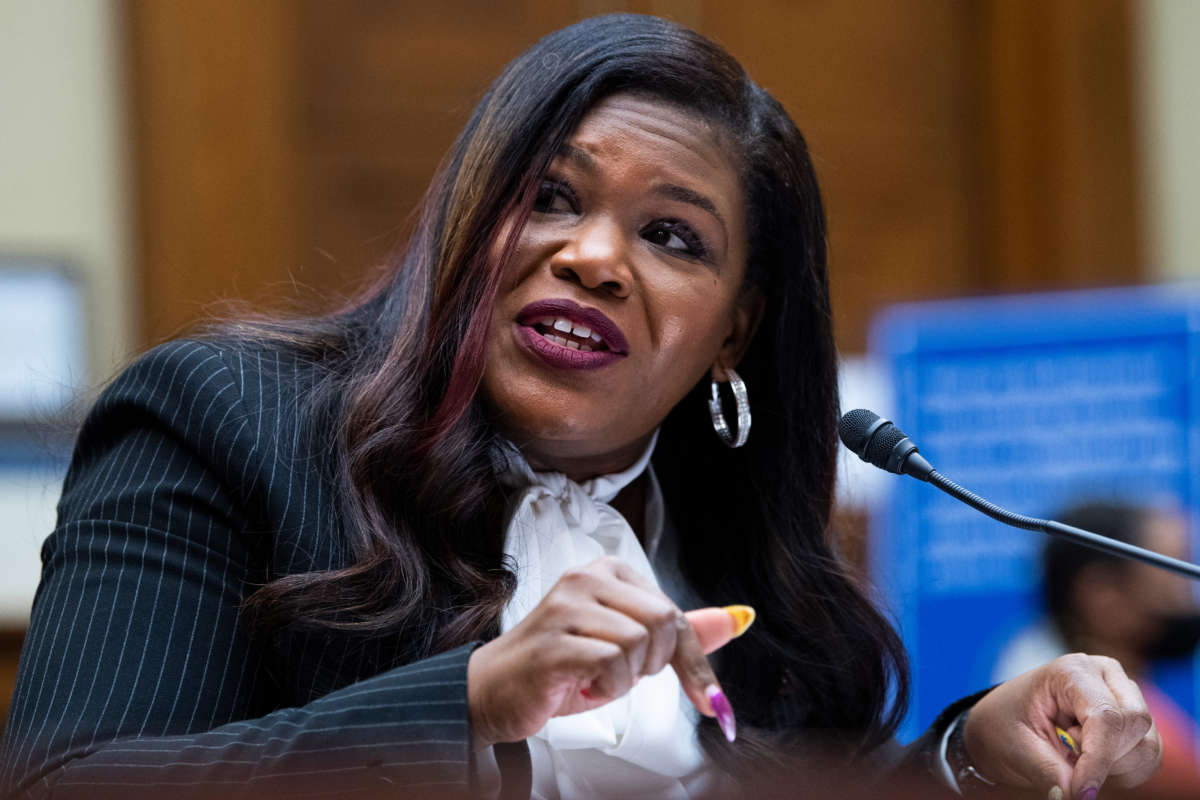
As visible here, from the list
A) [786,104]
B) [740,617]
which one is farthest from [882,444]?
[786,104]

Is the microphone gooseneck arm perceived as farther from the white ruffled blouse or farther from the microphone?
the white ruffled blouse

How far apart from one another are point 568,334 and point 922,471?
1.42 feet

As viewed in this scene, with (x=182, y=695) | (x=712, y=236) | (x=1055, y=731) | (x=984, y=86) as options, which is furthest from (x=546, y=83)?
(x=984, y=86)

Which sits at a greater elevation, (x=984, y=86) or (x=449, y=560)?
(x=984, y=86)

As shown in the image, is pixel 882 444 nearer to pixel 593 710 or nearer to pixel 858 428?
pixel 858 428

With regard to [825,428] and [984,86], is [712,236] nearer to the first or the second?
[825,428]

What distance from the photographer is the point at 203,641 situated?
143cm

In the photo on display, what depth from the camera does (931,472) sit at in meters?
1.48

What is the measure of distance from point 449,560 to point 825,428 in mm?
643

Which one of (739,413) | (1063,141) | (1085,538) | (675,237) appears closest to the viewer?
(1085,538)

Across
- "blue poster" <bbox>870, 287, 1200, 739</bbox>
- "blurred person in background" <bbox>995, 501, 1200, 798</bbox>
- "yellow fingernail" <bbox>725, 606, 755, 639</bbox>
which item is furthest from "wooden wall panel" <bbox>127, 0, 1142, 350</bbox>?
"yellow fingernail" <bbox>725, 606, 755, 639</bbox>

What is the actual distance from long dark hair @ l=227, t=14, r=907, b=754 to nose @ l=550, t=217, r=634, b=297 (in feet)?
0.22

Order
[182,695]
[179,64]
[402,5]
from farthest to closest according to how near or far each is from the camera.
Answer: [402,5]
[179,64]
[182,695]

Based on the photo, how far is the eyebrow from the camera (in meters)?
1.71
